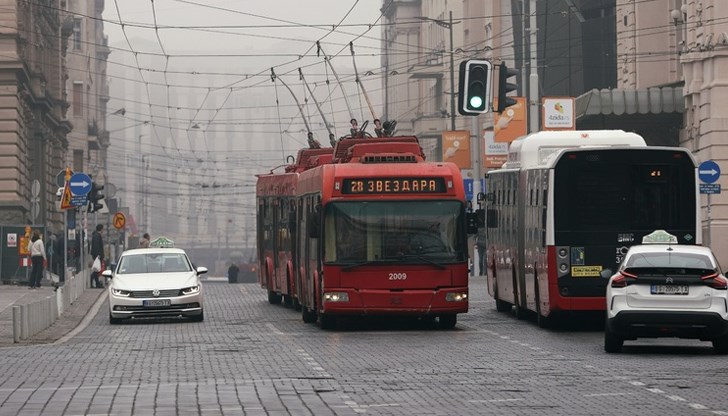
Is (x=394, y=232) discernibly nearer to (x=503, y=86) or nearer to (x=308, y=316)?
(x=503, y=86)

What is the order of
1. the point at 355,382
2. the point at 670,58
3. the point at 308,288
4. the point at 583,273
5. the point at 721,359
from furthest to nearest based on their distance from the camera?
the point at 670,58 < the point at 308,288 < the point at 583,273 < the point at 721,359 < the point at 355,382

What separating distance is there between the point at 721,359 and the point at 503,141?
30137 mm

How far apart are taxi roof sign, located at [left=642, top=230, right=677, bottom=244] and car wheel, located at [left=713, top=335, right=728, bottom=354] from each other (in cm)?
330

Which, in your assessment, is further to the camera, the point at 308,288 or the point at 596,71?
the point at 596,71

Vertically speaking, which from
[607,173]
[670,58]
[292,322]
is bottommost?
[292,322]

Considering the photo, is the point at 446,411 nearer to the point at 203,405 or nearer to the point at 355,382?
the point at 203,405

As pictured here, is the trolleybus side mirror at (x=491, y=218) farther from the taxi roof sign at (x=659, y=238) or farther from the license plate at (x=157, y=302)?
the license plate at (x=157, y=302)

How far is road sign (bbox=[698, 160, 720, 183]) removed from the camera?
41.2m

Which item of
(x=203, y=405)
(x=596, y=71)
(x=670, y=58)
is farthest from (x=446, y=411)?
(x=596, y=71)

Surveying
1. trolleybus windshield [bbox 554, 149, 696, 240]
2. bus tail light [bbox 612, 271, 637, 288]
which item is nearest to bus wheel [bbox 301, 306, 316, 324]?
trolleybus windshield [bbox 554, 149, 696, 240]

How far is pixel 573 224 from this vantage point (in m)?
27.3

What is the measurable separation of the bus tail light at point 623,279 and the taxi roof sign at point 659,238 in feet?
11.1

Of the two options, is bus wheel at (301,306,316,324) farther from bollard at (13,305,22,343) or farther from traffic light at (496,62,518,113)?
bollard at (13,305,22,343)

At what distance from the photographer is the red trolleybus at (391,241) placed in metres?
28.1
